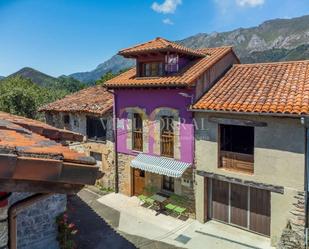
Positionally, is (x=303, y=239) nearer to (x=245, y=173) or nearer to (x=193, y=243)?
(x=245, y=173)

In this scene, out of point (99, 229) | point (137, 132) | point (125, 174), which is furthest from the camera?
point (125, 174)

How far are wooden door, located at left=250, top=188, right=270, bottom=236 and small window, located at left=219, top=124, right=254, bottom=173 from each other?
1595mm

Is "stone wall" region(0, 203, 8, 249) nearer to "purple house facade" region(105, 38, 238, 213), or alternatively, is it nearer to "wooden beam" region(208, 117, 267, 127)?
"wooden beam" region(208, 117, 267, 127)

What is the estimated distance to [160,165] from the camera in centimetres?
2189

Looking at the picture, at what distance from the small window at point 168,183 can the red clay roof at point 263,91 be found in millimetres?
6504

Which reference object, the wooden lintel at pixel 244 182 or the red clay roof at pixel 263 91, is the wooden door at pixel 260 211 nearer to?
the wooden lintel at pixel 244 182

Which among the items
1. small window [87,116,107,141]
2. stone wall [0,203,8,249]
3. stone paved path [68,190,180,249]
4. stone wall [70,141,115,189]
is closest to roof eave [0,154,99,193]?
stone wall [0,203,8,249]

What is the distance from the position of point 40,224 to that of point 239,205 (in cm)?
1182

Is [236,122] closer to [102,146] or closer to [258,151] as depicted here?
[258,151]

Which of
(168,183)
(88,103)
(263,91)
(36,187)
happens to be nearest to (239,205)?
(168,183)

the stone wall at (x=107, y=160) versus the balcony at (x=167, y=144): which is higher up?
the balcony at (x=167, y=144)

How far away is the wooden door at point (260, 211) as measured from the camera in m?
18.5

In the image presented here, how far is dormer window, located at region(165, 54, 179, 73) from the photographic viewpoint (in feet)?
73.5

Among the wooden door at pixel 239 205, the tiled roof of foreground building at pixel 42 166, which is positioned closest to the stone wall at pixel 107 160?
the wooden door at pixel 239 205
